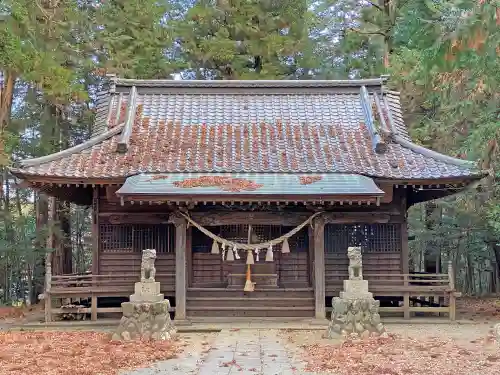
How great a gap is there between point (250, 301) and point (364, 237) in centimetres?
307

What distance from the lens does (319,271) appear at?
11766 millimetres

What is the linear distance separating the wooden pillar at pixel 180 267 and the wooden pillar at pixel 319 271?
286 centimetres

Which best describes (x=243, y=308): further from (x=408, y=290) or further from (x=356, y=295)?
(x=408, y=290)

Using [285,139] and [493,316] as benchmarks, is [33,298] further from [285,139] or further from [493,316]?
[493,316]

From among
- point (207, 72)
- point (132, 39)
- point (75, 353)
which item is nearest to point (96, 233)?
point (75, 353)

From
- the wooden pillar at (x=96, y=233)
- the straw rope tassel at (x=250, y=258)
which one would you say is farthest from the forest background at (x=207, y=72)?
the straw rope tassel at (x=250, y=258)

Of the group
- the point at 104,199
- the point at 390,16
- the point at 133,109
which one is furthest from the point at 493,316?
the point at 390,16

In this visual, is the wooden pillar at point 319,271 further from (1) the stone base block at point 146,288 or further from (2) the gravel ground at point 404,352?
(1) the stone base block at point 146,288

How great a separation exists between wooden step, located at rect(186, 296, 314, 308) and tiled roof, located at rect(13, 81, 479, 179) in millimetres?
2884

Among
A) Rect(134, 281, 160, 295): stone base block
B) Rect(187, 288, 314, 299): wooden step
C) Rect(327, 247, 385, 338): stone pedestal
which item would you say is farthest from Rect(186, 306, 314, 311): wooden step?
Rect(134, 281, 160, 295): stone base block

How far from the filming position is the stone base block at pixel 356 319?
9547 millimetres

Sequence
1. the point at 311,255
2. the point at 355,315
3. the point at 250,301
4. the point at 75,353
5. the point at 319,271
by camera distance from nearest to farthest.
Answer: the point at 75,353, the point at 355,315, the point at 319,271, the point at 250,301, the point at 311,255

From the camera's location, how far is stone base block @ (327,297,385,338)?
955 centimetres

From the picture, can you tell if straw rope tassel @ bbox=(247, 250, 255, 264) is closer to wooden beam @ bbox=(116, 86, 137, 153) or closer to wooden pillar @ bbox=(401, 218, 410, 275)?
wooden pillar @ bbox=(401, 218, 410, 275)
